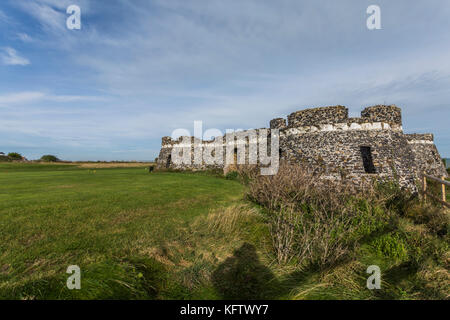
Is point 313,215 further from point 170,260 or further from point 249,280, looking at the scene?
point 170,260

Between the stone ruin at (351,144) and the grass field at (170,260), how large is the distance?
12.5 ft

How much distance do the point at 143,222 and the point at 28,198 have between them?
18.4 feet

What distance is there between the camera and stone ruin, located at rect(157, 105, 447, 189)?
399 inches

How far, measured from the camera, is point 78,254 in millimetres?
4062

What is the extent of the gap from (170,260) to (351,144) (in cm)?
1054

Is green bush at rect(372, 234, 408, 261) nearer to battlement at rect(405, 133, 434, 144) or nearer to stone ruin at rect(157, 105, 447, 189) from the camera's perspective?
stone ruin at rect(157, 105, 447, 189)

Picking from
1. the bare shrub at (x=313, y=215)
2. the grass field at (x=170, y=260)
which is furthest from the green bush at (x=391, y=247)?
the bare shrub at (x=313, y=215)

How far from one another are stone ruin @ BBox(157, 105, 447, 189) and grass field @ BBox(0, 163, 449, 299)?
3798 millimetres

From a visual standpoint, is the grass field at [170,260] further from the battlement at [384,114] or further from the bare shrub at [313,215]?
the battlement at [384,114]

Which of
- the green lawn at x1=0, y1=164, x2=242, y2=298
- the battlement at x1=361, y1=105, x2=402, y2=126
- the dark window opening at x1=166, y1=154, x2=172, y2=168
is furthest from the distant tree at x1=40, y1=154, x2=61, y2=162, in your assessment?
the battlement at x1=361, y1=105, x2=402, y2=126

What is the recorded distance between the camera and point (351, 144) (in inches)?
422
